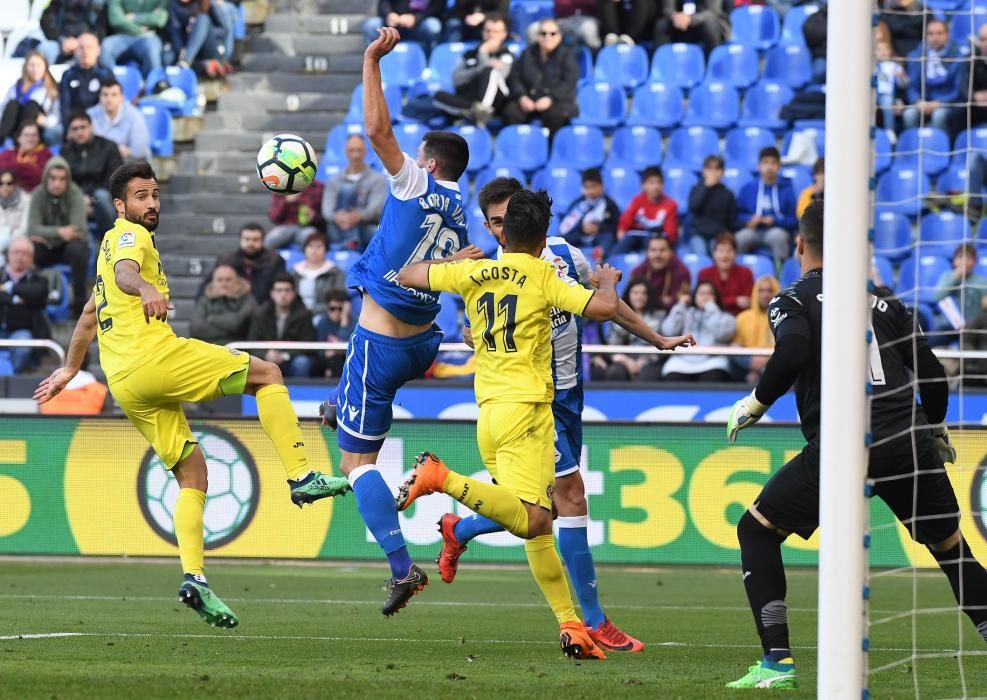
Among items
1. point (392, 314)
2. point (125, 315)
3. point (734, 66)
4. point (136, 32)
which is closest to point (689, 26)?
point (734, 66)

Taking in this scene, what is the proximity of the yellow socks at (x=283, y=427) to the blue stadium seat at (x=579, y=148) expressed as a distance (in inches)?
381

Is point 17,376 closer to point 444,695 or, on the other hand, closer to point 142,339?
point 142,339

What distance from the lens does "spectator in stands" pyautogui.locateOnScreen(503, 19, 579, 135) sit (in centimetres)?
1734

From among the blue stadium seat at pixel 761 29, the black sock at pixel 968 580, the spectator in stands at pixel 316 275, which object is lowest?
the black sock at pixel 968 580

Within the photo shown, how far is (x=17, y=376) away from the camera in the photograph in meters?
14.3

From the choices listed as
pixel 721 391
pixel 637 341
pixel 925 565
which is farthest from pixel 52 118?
pixel 925 565

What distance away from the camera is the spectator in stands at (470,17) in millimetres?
18422

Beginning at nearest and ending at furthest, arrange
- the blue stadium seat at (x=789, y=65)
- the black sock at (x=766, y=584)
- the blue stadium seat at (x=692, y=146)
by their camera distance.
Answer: the black sock at (x=766, y=584)
the blue stadium seat at (x=692, y=146)
the blue stadium seat at (x=789, y=65)

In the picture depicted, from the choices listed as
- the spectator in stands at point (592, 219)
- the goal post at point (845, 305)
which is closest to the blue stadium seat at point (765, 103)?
the spectator in stands at point (592, 219)

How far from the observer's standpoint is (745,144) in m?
17.0

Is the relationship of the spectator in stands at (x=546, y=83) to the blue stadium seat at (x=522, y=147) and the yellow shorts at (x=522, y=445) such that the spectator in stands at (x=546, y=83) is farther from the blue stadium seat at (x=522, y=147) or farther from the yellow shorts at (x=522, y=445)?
the yellow shorts at (x=522, y=445)

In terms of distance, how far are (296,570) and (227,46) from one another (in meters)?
8.93

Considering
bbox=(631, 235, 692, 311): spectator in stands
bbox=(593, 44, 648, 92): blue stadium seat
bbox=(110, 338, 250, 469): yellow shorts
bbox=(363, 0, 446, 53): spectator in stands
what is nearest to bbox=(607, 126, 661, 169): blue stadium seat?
bbox=(593, 44, 648, 92): blue stadium seat

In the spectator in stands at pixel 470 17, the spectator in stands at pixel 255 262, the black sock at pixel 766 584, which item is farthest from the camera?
the spectator in stands at pixel 470 17
